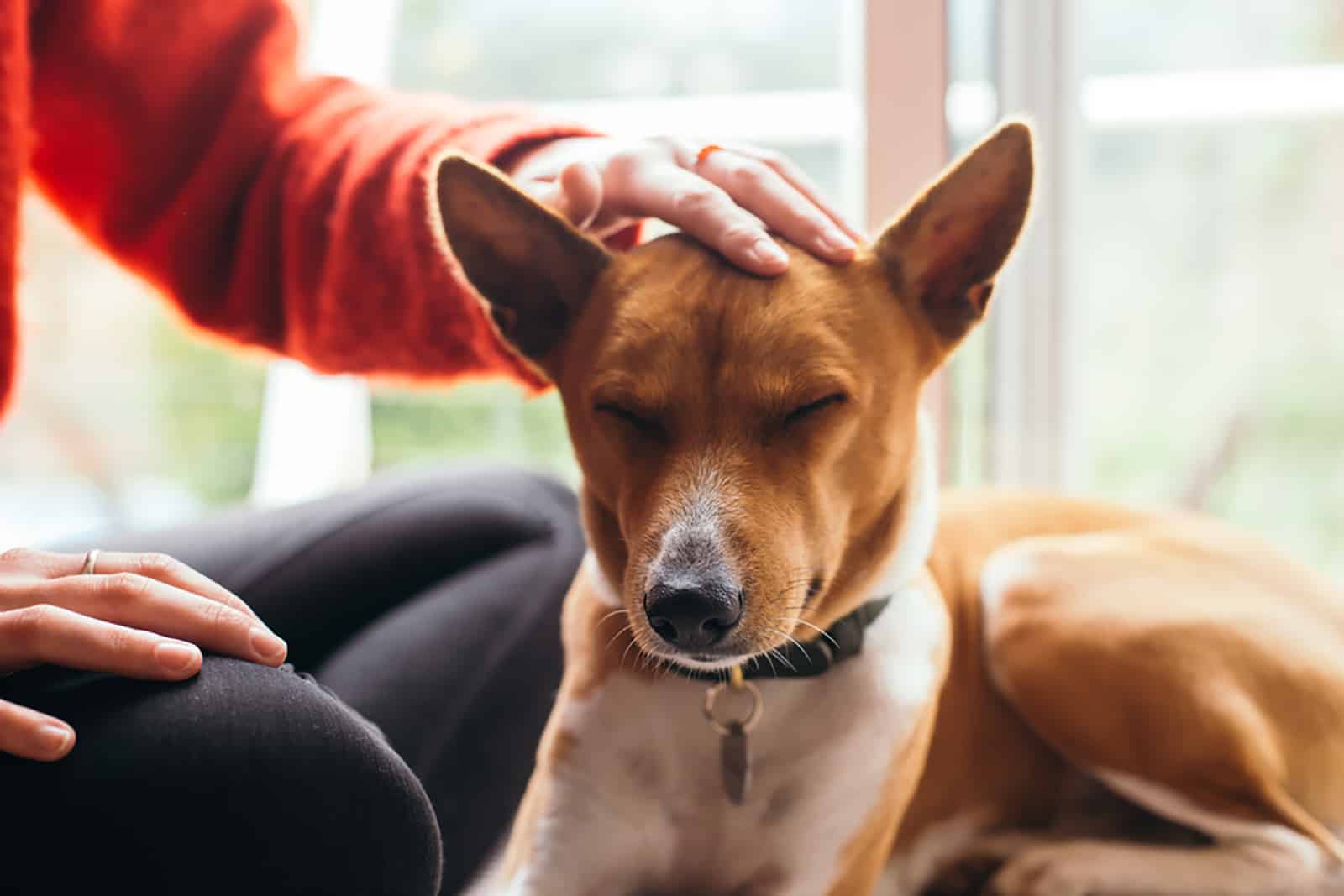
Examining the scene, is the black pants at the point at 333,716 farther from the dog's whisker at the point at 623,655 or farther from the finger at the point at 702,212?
the finger at the point at 702,212

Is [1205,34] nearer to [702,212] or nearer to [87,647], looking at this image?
[702,212]

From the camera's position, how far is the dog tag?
1.13m

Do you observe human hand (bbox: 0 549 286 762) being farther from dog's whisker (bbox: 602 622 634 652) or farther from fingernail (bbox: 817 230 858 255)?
fingernail (bbox: 817 230 858 255)

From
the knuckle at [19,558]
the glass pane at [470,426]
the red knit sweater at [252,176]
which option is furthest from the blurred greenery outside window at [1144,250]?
the knuckle at [19,558]

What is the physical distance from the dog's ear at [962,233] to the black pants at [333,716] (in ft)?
1.77

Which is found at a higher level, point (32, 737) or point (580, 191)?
point (580, 191)

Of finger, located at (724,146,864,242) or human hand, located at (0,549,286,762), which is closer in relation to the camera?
human hand, located at (0,549,286,762)

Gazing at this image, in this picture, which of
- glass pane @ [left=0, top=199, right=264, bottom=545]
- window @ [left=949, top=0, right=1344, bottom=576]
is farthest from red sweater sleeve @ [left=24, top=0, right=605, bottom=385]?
window @ [left=949, top=0, right=1344, bottom=576]

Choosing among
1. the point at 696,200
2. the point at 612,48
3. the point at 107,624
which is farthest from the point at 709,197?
the point at 612,48

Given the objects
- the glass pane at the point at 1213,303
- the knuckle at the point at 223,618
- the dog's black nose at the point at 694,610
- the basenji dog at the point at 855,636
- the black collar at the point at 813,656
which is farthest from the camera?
the glass pane at the point at 1213,303

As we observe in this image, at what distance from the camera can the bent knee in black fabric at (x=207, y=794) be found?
700mm

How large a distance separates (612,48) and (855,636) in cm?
146

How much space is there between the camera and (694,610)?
3.00 feet

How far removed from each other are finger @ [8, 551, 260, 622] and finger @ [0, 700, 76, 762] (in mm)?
143
